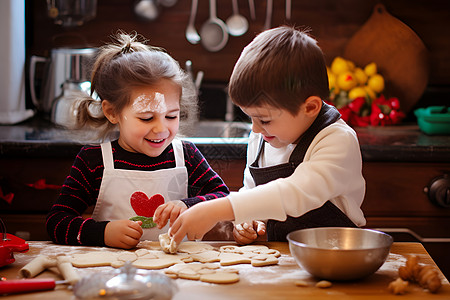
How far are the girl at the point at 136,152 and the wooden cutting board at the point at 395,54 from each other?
1081 mm

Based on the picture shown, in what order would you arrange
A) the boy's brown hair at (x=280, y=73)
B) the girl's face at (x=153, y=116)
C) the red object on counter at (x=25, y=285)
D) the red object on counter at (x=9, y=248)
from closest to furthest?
the red object on counter at (x=25, y=285) < the red object on counter at (x=9, y=248) < the boy's brown hair at (x=280, y=73) < the girl's face at (x=153, y=116)

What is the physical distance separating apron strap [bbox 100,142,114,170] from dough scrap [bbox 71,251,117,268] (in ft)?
1.14

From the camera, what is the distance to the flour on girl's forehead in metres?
1.38

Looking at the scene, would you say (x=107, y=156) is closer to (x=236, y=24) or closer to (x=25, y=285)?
(x=25, y=285)

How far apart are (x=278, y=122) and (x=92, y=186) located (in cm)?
50

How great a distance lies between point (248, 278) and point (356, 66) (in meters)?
1.57

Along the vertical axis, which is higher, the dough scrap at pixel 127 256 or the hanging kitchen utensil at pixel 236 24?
the hanging kitchen utensil at pixel 236 24

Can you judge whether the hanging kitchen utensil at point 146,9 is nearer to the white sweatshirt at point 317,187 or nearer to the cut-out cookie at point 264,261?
the white sweatshirt at point 317,187

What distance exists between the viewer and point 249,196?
3.50 ft

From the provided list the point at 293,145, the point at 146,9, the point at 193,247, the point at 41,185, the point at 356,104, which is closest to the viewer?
the point at 193,247

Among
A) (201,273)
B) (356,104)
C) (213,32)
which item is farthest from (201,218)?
(213,32)

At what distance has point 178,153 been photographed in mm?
1503

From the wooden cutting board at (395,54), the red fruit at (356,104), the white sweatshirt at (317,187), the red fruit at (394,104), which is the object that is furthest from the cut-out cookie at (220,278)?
the wooden cutting board at (395,54)

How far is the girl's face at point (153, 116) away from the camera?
4.50 ft
